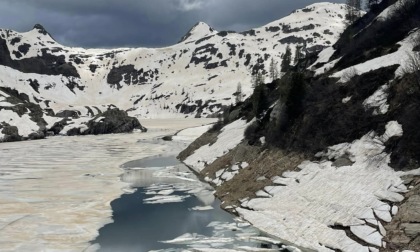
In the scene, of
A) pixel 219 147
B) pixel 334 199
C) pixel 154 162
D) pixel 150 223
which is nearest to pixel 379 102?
pixel 334 199

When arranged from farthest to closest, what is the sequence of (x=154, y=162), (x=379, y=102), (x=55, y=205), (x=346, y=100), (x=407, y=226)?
(x=154, y=162)
(x=346, y=100)
(x=55, y=205)
(x=379, y=102)
(x=407, y=226)

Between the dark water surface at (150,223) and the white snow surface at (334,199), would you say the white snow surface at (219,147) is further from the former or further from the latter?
the white snow surface at (334,199)

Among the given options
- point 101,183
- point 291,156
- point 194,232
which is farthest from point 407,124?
point 101,183

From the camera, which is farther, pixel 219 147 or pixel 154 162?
pixel 154 162

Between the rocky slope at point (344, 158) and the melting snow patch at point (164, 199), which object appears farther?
the melting snow patch at point (164, 199)

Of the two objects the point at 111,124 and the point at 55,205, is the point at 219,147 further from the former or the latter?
the point at 111,124

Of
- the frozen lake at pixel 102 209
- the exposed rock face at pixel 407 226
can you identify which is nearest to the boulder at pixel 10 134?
the frozen lake at pixel 102 209
